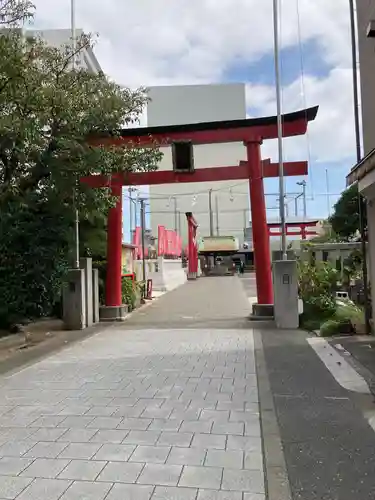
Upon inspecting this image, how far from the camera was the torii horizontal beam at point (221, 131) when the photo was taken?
1344cm

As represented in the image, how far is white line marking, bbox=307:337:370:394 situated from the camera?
22.4ft

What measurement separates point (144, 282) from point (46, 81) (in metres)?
13.3

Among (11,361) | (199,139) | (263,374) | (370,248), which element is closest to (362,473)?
(263,374)

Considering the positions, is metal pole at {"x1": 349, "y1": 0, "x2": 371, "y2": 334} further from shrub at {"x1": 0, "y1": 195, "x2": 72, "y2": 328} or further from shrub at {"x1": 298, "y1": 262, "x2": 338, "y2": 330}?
shrub at {"x1": 0, "y1": 195, "x2": 72, "y2": 328}

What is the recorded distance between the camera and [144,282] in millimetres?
22453

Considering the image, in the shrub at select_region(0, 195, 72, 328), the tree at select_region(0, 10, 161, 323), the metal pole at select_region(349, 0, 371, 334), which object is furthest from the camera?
the shrub at select_region(0, 195, 72, 328)

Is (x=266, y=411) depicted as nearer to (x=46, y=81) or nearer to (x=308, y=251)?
(x=46, y=81)

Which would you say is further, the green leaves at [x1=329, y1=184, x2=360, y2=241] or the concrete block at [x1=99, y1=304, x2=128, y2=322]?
the green leaves at [x1=329, y1=184, x2=360, y2=241]

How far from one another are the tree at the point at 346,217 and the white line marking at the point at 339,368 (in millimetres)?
28741

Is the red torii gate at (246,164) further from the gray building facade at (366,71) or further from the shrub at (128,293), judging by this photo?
the shrub at (128,293)

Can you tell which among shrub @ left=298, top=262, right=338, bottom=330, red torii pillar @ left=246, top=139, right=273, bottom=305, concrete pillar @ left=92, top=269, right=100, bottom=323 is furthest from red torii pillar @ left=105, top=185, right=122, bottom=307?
shrub @ left=298, top=262, right=338, bottom=330

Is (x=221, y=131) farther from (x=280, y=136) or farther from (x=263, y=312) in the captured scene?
(x=263, y=312)

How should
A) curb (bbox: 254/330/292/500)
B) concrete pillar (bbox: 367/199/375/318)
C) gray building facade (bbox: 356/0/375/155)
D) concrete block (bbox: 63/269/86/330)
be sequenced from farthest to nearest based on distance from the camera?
1. concrete block (bbox: 63/269/86/330)
2. concrete pillar (bbox: 367/199/375/318)
3. gray building facade (bbox: 356/0/375/155)
4. curb (bbox: 254/330/292/500)

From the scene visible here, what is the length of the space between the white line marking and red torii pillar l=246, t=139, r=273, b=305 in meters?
3.86
